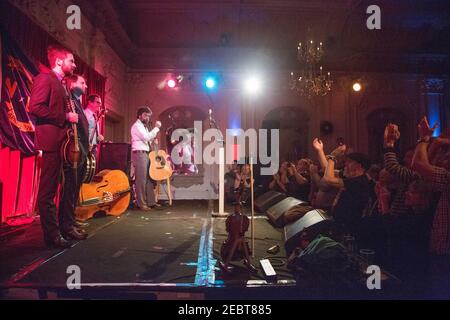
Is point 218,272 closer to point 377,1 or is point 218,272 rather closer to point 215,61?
point 215,61

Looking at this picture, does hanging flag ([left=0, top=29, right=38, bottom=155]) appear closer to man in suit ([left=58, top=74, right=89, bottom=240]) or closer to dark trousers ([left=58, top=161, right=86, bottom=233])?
man in suit ([left=58, top=74, right=89, bottom=240])

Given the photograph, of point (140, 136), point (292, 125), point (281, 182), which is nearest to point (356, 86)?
point (292, 125)

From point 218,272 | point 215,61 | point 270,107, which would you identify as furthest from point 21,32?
point 270,107

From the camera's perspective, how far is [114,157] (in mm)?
5805

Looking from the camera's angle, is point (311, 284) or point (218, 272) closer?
point (311, 284)

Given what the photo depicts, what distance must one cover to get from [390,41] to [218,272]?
35.4 ft

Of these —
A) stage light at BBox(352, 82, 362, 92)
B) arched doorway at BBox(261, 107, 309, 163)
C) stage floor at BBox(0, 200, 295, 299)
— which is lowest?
stage floor at BBox(0, 200, 295, 299)

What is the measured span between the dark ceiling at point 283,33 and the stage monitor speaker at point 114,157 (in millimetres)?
4674

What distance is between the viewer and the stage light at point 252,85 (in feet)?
31.7

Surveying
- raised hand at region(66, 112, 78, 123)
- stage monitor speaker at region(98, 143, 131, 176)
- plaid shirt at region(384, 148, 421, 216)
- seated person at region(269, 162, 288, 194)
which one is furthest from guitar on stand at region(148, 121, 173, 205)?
plaid shirt at region(384, 148, 421, 216)

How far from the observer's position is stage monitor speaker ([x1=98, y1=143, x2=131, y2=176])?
18.9ft

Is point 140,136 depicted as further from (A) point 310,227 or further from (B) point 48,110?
(A) point 310,227
